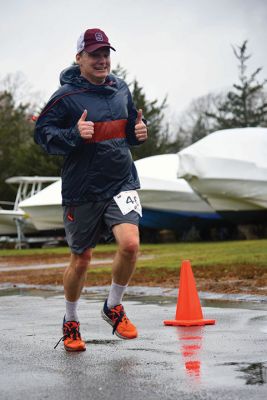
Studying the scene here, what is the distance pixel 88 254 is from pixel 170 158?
35239 mm

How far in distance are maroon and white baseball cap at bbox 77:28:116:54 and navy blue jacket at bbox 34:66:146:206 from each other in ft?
0.69

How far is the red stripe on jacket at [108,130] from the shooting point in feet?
20.9

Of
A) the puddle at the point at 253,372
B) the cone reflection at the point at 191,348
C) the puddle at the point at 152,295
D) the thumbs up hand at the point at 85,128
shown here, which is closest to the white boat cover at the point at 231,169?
the puddle at the point at 152,295

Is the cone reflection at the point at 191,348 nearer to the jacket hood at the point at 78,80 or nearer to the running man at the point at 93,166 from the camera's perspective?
the running man at the point at 93,166

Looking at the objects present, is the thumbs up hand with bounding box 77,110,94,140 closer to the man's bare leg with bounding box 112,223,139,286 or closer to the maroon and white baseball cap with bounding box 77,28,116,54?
the maroon and white baseball cap with bounding box 77,28,116,54

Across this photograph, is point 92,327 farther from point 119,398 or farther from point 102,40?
point 119,398

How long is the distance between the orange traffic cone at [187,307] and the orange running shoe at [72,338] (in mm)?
1679

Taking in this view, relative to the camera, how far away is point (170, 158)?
41.6 m

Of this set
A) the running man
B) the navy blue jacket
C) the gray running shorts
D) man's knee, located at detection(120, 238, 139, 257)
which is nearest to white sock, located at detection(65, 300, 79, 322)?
the running man

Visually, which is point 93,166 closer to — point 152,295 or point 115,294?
point 115,294

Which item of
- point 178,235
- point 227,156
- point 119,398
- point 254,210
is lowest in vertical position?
point 178,235

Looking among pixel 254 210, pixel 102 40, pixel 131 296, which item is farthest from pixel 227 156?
pixel 102 40

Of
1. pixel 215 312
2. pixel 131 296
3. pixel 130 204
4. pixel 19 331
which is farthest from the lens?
pixel 131 296

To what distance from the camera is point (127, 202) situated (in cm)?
638
